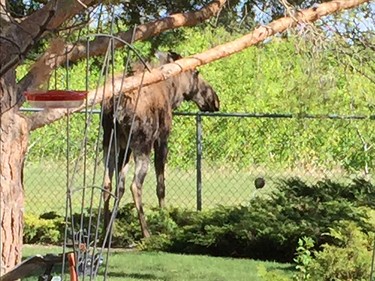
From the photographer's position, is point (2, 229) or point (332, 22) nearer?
point (2, 229)

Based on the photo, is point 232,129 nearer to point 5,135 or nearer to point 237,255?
point 237,255

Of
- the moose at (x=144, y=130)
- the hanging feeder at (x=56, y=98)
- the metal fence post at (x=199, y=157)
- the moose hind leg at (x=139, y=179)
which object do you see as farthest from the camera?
the metal fence post at (x=199, y=157)

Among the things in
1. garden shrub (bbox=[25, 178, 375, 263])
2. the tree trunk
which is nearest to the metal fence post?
garden shrub (bbox=[25, 178, 375, 263])

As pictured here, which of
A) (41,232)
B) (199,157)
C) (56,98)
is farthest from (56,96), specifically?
(199,157)

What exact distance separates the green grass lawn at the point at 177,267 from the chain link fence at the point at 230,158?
8.96 feet

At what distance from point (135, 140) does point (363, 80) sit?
4.56 m

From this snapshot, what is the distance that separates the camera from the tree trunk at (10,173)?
549 centimetres

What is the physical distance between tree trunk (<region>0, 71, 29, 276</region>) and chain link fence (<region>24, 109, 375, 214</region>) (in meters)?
6.79

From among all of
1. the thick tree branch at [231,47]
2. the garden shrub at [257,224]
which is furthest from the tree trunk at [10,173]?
the garden shrub at [257,224]

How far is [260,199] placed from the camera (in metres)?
11.2

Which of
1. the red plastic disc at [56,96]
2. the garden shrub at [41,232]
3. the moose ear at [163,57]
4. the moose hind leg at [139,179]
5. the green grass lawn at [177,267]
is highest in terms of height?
the moose ear at [163,57]

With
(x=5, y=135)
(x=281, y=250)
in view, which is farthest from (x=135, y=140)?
(x=5, y=135)

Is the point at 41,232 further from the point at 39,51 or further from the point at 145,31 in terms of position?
the point at 145,31

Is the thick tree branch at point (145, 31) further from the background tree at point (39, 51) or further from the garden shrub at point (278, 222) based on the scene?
the garden shrub at point (278, 222)
